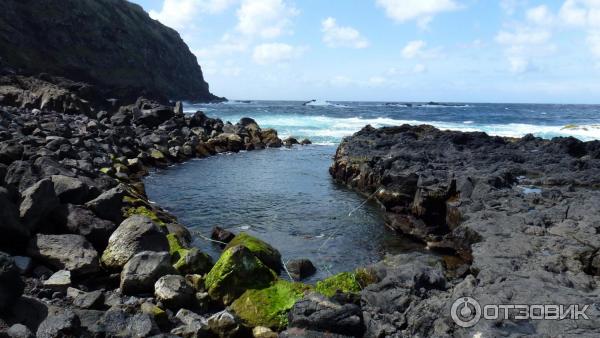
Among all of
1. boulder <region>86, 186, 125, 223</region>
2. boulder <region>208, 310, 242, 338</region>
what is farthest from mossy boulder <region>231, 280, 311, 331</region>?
boulder <region>86, 186, 125, 223</region>

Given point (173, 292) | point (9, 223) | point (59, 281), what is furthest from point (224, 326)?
point (9, 223)

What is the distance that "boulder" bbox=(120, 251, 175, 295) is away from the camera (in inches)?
343

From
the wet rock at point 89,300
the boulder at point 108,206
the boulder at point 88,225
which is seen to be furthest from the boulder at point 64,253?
the boulder at point 108,206

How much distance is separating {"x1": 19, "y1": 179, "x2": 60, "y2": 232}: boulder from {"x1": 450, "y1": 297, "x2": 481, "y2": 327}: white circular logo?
8480 millimetres

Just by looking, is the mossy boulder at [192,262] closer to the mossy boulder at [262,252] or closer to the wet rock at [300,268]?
the mossy boulder at [262,252]

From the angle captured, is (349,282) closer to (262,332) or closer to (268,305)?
(268,305)

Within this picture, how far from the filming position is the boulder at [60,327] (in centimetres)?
589

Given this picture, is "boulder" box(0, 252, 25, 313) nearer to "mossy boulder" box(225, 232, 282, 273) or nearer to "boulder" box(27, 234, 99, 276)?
"boulder" box(27, 234, 99, 276)

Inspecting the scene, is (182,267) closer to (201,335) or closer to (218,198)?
(201,335)

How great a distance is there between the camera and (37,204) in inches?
375

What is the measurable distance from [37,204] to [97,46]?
92858mm

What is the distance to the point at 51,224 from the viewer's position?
10086mm

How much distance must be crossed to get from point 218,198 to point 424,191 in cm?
937

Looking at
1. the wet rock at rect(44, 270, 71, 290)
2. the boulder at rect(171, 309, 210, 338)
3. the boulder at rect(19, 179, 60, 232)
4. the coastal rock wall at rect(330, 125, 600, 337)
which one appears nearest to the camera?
the boulder at rect(171, 309, 210, 338)
